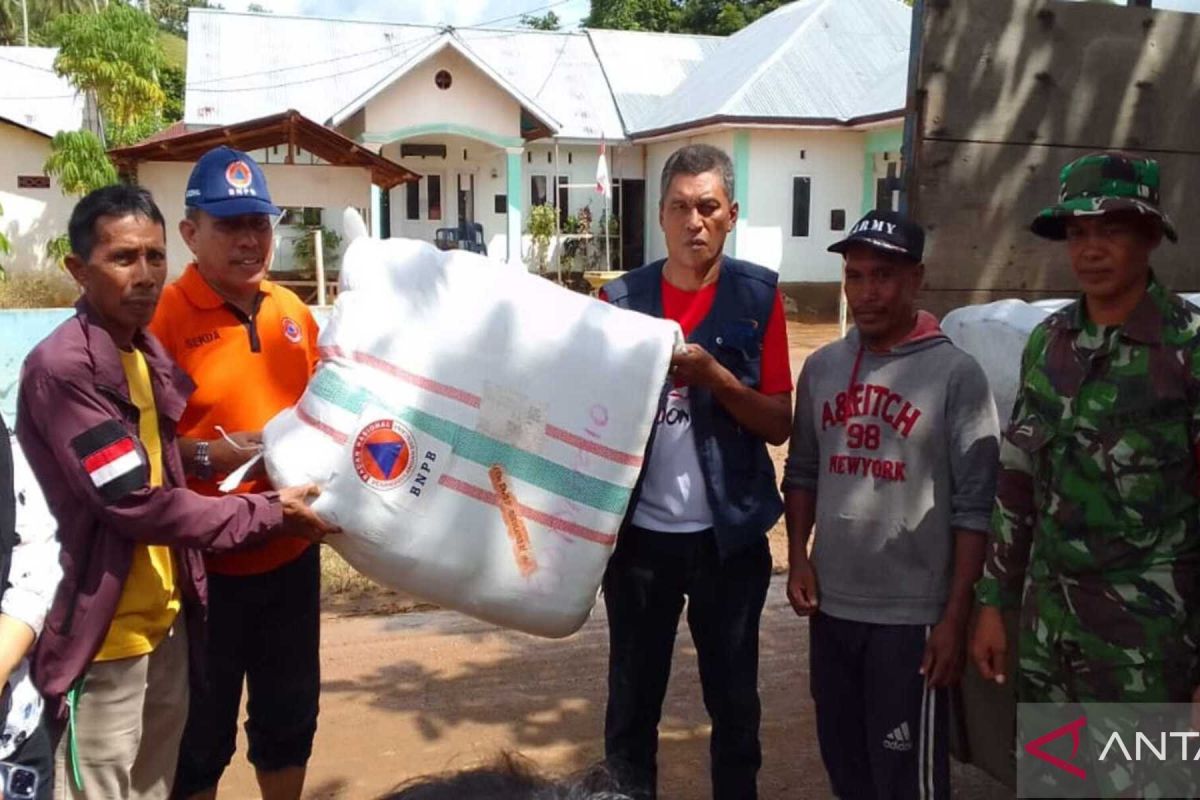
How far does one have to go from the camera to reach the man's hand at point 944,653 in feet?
7.61

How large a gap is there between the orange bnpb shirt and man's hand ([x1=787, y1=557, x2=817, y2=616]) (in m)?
1.23

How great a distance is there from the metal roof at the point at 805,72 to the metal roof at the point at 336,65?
6.70 feet

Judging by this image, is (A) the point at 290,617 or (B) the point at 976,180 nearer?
(A) the point at 290,617

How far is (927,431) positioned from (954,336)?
0.50 m

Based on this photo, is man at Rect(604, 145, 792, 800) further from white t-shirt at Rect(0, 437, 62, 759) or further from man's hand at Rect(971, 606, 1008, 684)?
white t-shirt at Rect(0, 437, 62, 759)

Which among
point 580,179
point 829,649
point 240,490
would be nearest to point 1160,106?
point 829,649

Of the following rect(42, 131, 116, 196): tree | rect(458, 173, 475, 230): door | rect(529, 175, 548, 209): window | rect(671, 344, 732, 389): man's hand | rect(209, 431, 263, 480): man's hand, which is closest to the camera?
rect(671, 344, 732, 389): man's hand

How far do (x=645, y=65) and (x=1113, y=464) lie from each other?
22.1 meters

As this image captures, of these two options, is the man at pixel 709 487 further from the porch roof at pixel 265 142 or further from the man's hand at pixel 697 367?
the porch roof at pixel 265 142

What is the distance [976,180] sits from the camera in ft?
10.3

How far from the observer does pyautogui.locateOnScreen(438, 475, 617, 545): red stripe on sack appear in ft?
7.14

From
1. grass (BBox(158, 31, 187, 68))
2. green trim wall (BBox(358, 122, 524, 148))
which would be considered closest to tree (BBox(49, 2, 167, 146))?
green trim wall (BBox(358, 122, 524, 148))

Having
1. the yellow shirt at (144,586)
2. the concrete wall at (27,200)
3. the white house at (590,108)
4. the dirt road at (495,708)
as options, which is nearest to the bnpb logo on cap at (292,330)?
the yellow shirt at (144,586)

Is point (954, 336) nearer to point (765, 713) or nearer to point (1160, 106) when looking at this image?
point (1160, 106)
